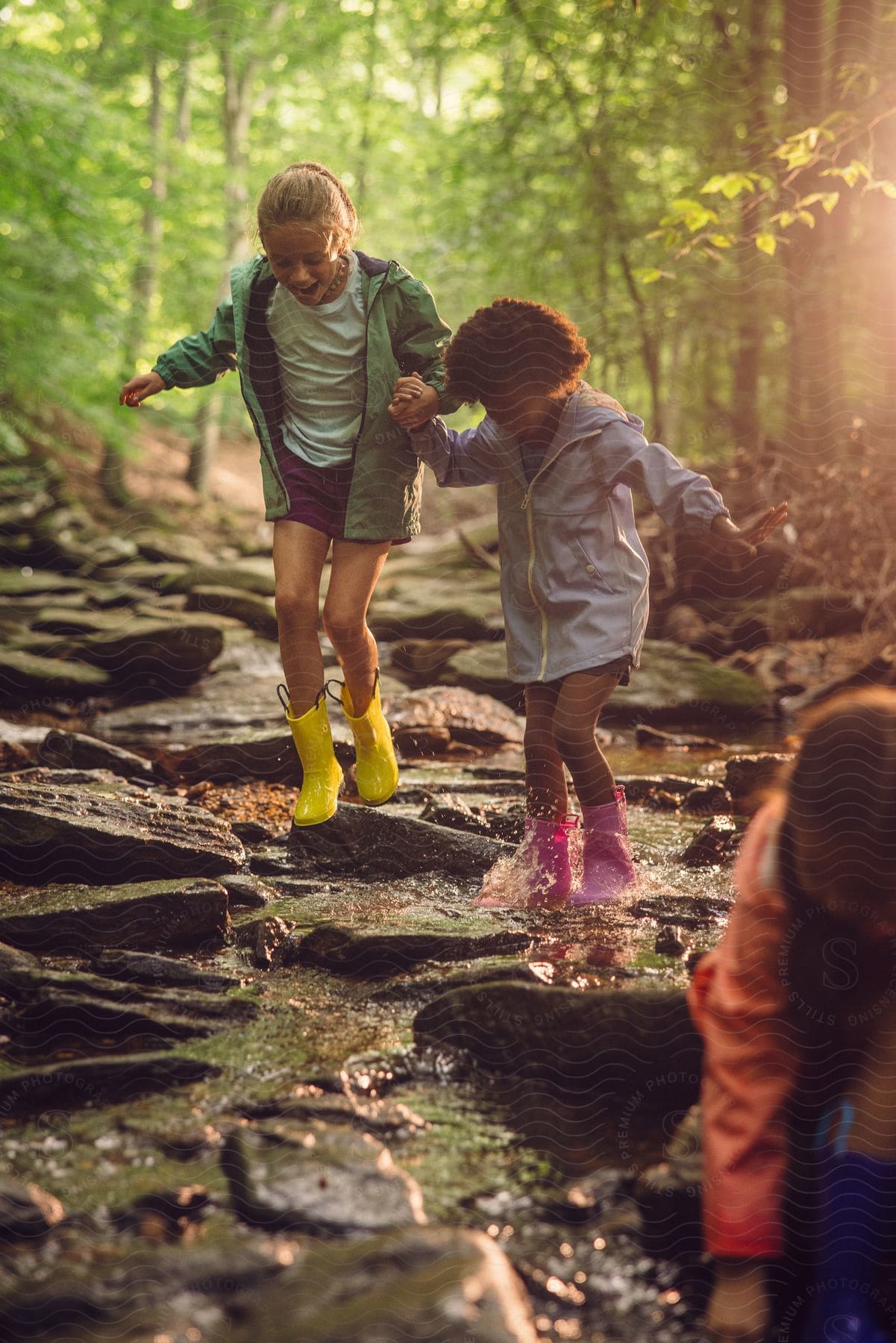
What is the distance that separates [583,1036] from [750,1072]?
0.65 meters

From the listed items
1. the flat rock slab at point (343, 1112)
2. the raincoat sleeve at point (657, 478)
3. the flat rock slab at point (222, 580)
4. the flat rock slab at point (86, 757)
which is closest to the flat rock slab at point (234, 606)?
the flat rock slab at point (222, 580)

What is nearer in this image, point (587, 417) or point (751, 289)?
point (587, 417)

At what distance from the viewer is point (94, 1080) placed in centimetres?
213

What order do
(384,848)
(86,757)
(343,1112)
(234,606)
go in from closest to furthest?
(343,1112), (384,848), (86,757), (234,606)

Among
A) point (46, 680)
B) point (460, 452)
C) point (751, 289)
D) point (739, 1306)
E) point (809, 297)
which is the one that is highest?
point (751, 289)

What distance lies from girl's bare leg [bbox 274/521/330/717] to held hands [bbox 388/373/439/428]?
0.47m

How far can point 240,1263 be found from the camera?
157cm

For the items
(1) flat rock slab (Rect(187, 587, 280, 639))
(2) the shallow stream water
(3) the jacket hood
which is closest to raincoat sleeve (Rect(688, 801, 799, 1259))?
(2) the shallow stream water

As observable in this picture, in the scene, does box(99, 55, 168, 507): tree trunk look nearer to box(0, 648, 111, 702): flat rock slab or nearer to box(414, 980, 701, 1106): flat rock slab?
box(0, 648, 111, 702): flat rock slab

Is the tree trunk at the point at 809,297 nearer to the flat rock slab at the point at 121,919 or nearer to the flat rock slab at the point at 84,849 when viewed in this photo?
the flat rock slab at the point at 84,849

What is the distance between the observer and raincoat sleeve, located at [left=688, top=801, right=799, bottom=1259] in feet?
5.27

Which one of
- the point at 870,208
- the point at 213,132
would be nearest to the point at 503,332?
the point at 870,208

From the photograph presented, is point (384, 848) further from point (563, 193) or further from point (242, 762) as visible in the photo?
point (563, 193)

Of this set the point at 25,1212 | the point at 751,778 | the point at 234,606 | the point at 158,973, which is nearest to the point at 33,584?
the point at 234,606
